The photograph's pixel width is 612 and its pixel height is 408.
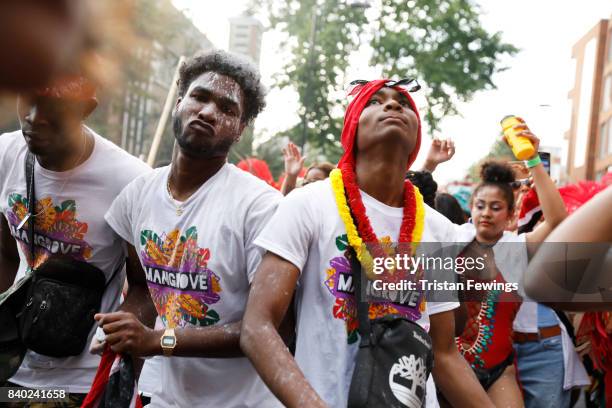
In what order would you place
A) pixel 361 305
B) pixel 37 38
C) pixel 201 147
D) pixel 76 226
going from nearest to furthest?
pixel 37 38 → pixel 361 305 → pixel 201 147 → pixel 76 226

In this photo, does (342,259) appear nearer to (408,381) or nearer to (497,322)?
(408,381)

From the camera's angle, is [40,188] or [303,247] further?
[40,188]

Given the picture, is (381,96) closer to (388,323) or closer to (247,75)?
(247,75)

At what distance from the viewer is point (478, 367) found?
4.42m

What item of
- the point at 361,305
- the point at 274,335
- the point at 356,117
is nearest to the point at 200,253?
the point at 274,335

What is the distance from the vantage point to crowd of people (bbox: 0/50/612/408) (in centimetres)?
235

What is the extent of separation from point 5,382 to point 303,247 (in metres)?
1.69

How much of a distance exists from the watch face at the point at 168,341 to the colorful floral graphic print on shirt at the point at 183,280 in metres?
0.11

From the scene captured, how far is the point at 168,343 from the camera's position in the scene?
258 cm

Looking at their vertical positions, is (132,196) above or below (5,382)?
above

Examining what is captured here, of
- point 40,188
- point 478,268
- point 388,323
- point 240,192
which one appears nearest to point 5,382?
point 40,188

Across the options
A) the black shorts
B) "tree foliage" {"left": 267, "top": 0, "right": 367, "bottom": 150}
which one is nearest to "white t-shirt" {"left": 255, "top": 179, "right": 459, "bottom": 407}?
the black shorts

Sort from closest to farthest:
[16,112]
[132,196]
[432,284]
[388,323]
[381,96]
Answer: [16,112] < [388,323] < [432,284] < [381,96] < [132,196]

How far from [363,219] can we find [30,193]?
161cm
